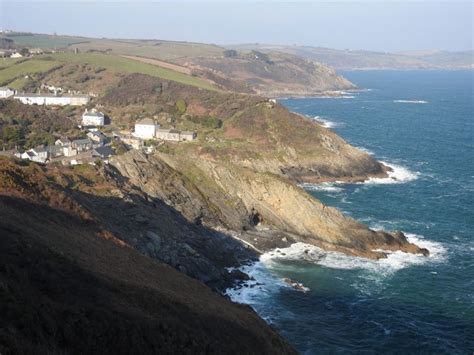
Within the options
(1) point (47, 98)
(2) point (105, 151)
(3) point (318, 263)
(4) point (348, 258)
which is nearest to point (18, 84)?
(1) point (47, 98)

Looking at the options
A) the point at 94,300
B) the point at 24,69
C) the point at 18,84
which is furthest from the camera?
the point at 24,69

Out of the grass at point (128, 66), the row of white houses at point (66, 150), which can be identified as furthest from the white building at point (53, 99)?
the row of white houses at point (66, 150)

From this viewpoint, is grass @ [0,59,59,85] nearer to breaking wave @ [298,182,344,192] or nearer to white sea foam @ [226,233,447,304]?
breaking wave @ [298,182,344,192]

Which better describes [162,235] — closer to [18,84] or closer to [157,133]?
[157,133]

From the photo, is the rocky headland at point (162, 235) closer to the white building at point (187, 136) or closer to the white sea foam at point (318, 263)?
the white sea foam at point (318, 263)

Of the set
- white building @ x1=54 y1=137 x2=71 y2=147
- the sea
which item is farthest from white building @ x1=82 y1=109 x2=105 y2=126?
the sea

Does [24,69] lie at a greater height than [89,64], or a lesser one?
lesser
